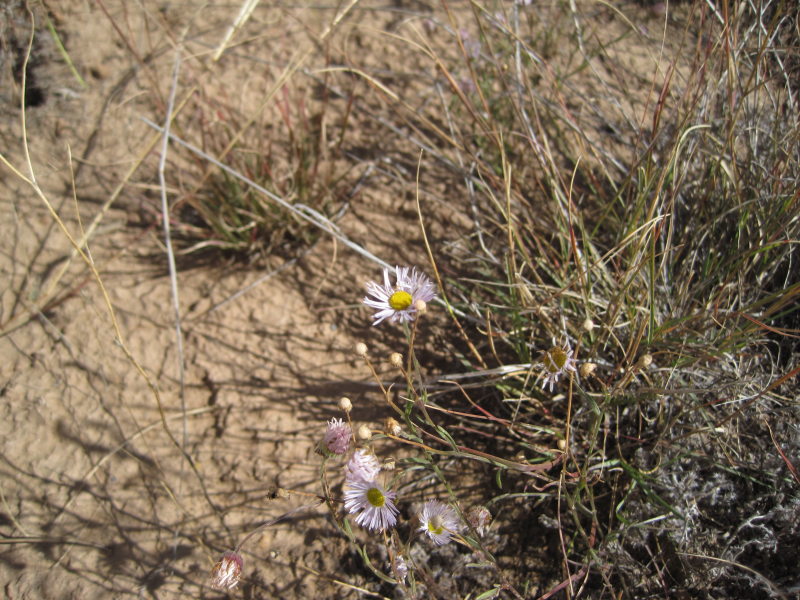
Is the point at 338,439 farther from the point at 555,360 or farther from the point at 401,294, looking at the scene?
the point at 555,360

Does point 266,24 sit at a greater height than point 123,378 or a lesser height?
greater

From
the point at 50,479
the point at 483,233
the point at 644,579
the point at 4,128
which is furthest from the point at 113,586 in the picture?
the point at 4,128

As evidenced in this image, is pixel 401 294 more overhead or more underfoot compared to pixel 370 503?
more overhead

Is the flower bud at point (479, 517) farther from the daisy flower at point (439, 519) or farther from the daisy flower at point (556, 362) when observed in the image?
the daisy flower at point (556, 362)

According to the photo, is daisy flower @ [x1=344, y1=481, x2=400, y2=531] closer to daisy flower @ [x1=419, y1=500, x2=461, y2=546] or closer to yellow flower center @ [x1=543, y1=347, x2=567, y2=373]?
daisy flower @ [x1=419, y1=500, x2=461, y2=546]

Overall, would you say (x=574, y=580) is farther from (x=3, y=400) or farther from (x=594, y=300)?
(x=3, y=400)

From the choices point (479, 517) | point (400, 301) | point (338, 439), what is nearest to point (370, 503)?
point (338, 439)

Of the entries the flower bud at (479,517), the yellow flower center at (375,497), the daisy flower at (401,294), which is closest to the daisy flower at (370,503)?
the yellow flower center at (375,497)
